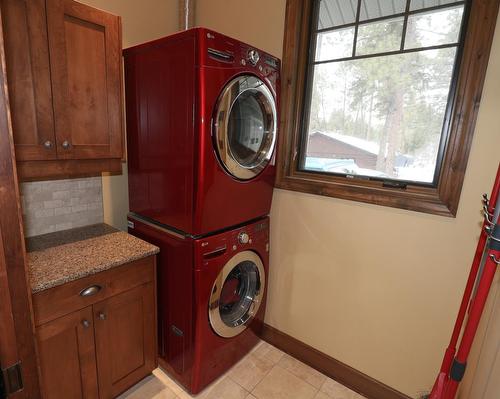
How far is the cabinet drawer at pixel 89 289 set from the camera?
1151mm

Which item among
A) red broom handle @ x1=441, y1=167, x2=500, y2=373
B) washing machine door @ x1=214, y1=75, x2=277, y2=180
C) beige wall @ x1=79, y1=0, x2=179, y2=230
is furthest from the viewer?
beige wall @ x1=79, y1=0, x2=179, y2=230

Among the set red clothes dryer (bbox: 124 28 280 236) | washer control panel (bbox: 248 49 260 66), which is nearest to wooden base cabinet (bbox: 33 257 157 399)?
red clothes dryer (bbox: 124 28 280 236)

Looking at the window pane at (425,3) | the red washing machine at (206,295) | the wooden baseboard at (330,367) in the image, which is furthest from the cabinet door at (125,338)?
the window pane at (425,3)

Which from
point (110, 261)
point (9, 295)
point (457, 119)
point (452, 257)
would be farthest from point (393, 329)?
point (9, 295)

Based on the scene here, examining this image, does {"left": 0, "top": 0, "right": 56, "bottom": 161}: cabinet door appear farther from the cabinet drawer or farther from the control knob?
the control knob

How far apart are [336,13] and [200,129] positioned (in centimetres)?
108

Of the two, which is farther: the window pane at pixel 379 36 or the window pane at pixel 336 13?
the window pane at pixel 336 13

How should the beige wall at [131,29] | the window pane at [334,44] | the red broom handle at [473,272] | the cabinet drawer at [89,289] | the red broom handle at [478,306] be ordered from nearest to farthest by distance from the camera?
1. the red broom handle at [478,306]
2. the red broom handle at [473,272]
3. the cabinet drawer at [89,289]
4. the window pane at [334,44]
5. the beige wall at [131,29]

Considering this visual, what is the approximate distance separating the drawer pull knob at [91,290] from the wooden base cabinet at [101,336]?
0.01 meters

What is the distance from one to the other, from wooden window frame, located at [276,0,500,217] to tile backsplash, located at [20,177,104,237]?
1.17 m

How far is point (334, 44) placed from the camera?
5.44 ft

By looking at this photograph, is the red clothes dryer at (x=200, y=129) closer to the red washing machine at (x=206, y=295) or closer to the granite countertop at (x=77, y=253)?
the red washing machine at (x=206, y=295)

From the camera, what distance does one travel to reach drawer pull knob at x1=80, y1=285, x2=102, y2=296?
1261 millimetres

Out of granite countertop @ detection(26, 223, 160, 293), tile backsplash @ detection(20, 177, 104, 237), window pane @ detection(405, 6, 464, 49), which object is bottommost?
granite countertop @ detection(26, 223, 160, 293)
